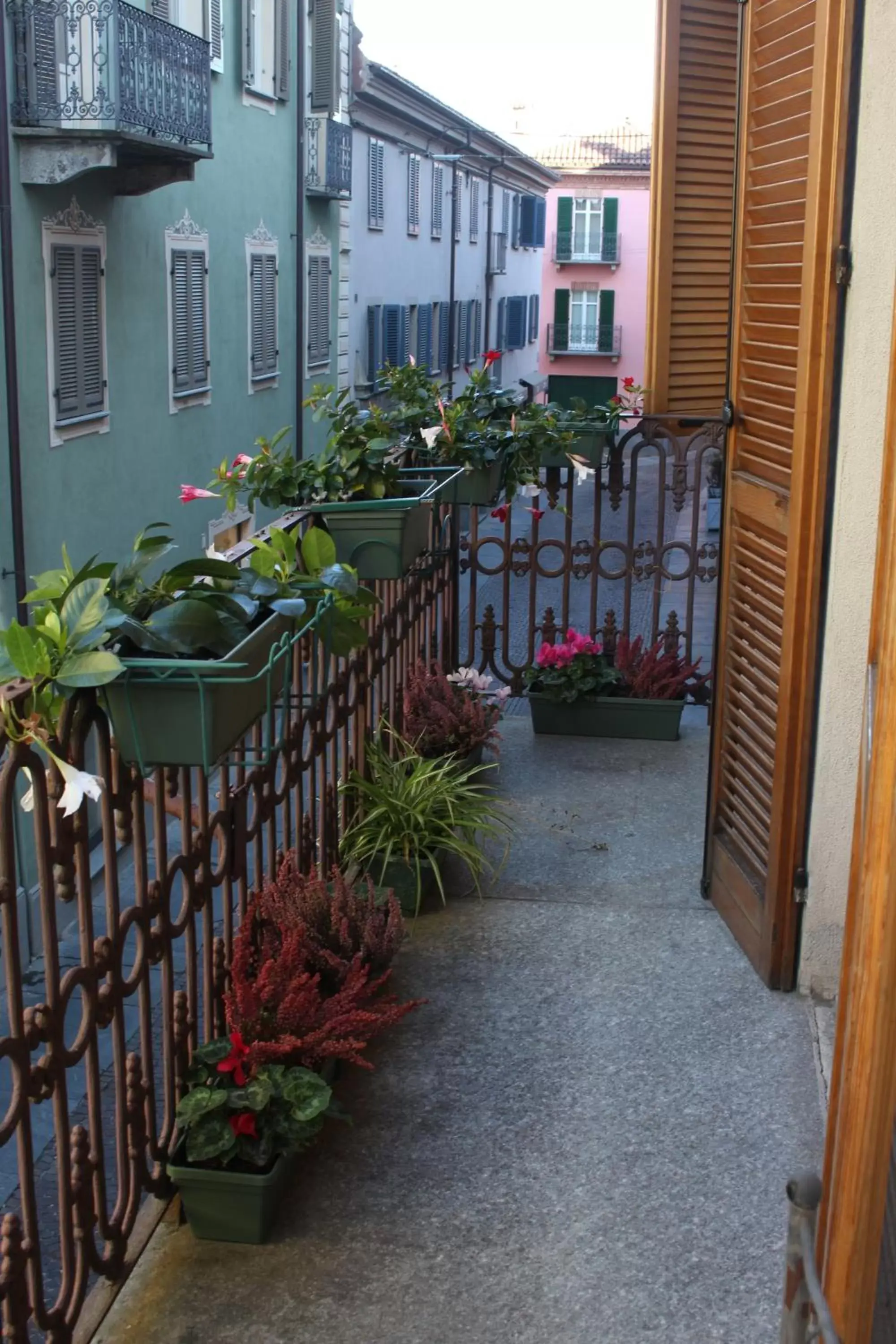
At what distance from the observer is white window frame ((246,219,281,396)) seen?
17297mm

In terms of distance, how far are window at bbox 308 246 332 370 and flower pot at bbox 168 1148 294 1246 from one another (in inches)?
713

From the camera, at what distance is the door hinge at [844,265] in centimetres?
368

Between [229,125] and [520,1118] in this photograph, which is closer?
[520,1118]

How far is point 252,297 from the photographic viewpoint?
57.4 feet

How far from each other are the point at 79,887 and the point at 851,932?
1.30 meters

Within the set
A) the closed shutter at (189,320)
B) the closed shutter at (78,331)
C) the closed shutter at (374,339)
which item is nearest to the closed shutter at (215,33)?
the closed shutter at (189,320)

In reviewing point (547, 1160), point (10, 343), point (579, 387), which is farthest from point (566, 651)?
point (579, 387)

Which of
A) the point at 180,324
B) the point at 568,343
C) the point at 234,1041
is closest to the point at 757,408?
the point at 234,1041

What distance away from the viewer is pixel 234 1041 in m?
3.00

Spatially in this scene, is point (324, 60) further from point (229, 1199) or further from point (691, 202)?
point (229, 1199)

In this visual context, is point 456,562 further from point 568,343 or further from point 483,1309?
point 568,343

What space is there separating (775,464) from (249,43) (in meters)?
14.2

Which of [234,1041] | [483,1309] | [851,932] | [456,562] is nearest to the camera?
[851,932]

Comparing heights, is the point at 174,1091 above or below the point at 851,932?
below
